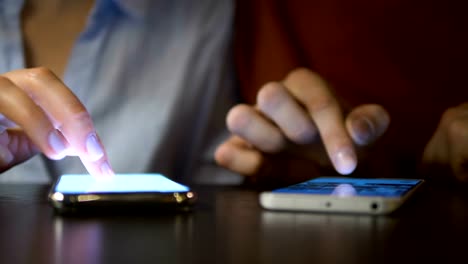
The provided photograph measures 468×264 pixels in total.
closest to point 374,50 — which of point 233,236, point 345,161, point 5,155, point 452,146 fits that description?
point 452,146

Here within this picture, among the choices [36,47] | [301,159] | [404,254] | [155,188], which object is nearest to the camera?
[404,254]

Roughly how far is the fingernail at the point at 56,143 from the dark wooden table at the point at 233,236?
0.18 ft

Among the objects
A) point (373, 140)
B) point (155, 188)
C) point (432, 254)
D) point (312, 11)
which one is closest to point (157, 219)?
point (155, 188)

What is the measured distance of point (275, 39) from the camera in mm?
1059

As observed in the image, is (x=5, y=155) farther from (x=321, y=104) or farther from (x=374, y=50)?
(x=374, y=50)

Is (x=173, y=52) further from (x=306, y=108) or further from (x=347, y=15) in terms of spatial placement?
(x=306, y=108)

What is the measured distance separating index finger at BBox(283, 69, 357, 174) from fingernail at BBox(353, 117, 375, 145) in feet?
0.04

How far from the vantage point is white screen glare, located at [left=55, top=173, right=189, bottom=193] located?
15.2 inches

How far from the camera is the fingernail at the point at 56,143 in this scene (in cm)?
47

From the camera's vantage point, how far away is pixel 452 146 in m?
0.72

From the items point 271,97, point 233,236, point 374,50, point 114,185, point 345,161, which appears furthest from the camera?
point 374,50

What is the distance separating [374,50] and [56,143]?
74cm

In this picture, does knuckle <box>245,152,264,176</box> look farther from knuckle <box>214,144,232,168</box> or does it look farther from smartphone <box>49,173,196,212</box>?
smartphone <box>49,173,196,212</box>

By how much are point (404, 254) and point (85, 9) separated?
902 mm
